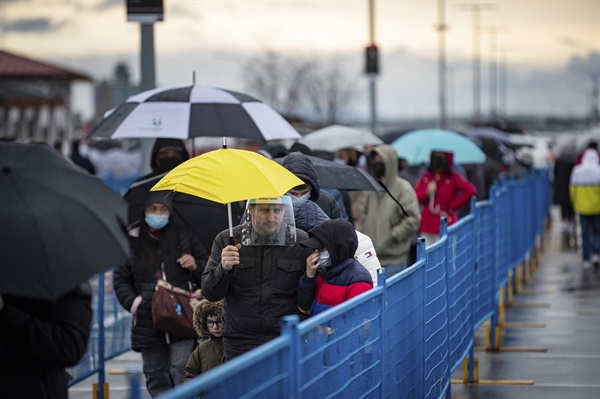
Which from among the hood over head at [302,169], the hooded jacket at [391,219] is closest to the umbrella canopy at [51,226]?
the hood over head at [302,169]

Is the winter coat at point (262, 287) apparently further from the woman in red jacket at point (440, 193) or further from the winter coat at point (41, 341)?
the woman in red jacket at point (440, 193)

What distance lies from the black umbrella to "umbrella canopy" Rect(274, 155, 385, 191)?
0.60 metres

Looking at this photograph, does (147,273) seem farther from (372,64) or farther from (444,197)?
(372,64)

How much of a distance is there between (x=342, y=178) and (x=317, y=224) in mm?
2592

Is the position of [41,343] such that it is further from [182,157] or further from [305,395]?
[182,157]

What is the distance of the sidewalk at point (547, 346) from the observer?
10656mm

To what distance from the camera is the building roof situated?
173ft

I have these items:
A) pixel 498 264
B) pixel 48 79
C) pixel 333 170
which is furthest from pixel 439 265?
pixel 48 79

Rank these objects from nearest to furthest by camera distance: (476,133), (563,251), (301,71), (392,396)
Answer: (392,396) → (563,251) → (476,133) → (301,71)

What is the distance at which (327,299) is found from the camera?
6.75 m

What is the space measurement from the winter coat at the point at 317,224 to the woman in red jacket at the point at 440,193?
676 centimetres

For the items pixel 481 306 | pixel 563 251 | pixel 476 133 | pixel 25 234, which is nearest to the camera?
pixel 25 234

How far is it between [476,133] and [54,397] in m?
27.7

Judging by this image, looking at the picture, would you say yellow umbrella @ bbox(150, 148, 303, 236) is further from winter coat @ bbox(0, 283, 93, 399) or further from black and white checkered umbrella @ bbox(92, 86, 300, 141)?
black and white checkered umbrella @ bbox(92, 86, 300, 141)
